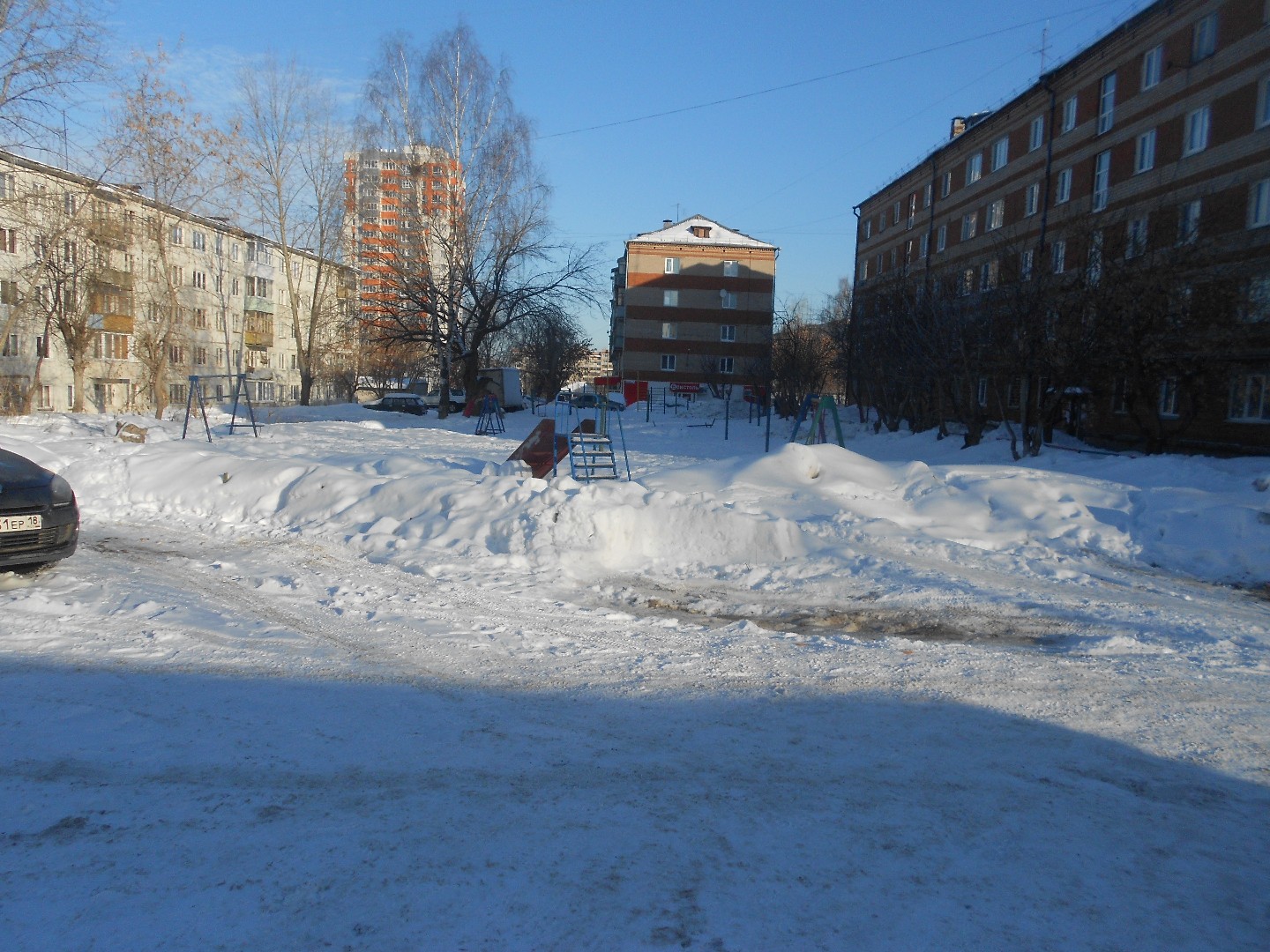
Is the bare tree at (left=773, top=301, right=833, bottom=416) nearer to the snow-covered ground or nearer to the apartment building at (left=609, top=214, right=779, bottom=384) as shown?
the apartment building at (left=609, top=214, right=779, bottom=384)

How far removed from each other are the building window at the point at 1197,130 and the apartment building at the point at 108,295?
28.1m

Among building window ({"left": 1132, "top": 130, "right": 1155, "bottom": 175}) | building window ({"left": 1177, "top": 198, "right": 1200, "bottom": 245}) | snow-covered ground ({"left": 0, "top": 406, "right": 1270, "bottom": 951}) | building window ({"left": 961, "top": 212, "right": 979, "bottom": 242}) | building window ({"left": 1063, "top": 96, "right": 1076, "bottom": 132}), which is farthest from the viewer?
building window ({"left": 961, "top": 212, "right": 979, "bottom": 242})

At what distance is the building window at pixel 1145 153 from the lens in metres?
26.4

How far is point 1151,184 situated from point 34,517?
99.2 feet

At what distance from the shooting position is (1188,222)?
22.7 m

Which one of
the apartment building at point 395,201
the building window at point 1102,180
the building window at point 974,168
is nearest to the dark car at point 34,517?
the apartment building at point 395,201

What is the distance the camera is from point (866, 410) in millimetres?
36719

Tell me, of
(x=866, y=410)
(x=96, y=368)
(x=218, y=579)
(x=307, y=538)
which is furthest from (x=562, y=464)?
(x=96, y=368)

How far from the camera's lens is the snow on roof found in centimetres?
6575

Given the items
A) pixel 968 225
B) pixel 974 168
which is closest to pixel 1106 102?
pixel 974 168

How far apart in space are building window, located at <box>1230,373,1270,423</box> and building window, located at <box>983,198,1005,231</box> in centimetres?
1583

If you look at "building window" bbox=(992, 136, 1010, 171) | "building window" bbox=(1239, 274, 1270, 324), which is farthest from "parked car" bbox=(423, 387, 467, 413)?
"building window" bbox=(1239, 274, 1270, 324)

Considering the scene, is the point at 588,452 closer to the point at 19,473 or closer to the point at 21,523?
the point at 19,473

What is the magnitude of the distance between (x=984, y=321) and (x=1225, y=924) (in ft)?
66.1
